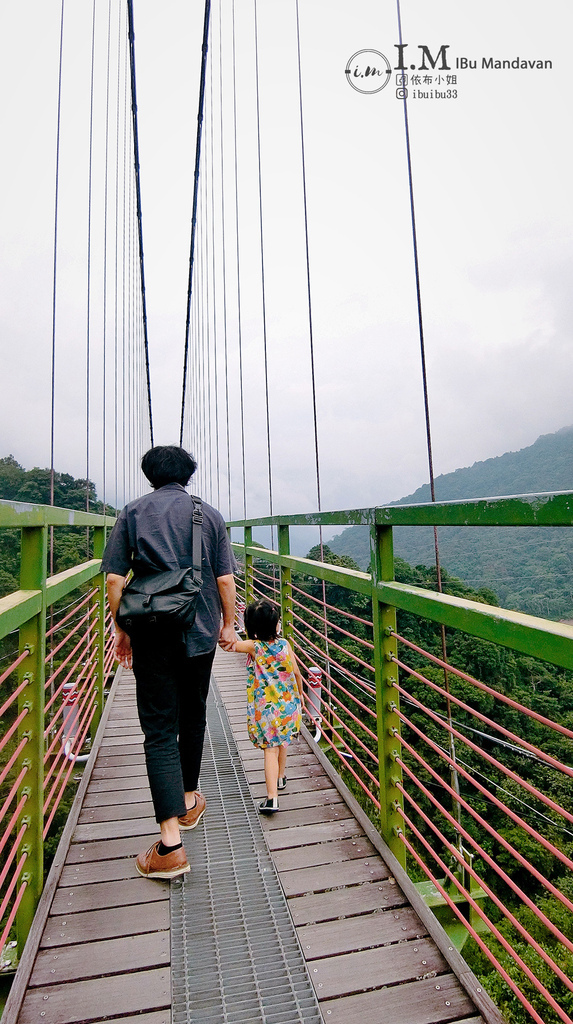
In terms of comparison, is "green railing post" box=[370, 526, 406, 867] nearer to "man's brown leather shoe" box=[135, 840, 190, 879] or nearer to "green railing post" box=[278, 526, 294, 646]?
"man's brown leather shoe" box=[135, 840, 190, 879]

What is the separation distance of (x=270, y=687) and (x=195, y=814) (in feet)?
1.42

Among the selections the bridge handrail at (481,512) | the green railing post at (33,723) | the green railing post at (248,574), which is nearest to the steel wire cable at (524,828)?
the bridge handrail at (481,512)

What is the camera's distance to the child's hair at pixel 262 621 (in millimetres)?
1754

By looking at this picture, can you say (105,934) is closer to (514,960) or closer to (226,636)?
(226,636)

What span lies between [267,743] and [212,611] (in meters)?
0.54

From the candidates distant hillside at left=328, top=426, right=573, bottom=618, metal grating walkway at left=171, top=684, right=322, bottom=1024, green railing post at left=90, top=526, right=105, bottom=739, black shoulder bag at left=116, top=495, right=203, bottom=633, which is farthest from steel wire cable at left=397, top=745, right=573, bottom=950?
distant hillside at left=328, top=426, right=573, bottom=618

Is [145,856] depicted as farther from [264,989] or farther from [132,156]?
[132,156]

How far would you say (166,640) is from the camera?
4.56 ft

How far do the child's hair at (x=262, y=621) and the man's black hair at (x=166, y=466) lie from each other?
488 mm

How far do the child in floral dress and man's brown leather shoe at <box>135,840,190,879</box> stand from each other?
0.38m

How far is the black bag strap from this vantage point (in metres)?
1.40

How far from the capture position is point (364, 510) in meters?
1.51

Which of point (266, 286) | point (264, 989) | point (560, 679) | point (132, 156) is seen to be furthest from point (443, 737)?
point (264, 989)

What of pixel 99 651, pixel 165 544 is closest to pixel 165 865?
pixel 165 544
